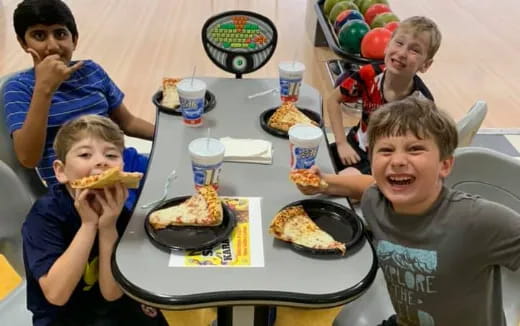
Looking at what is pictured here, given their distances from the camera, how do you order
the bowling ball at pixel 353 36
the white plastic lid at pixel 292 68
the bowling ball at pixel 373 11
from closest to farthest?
1. the white plastic lid at pixel 292 68
2. the bowling ball at pixel 353 36
3. the bowling ball at pixel 373 11

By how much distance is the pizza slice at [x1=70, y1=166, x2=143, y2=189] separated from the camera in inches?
46.8

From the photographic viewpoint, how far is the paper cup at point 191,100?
1675 mm

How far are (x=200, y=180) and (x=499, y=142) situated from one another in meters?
2.50

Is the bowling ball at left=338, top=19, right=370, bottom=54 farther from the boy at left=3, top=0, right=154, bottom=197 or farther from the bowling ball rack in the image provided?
the boy at left=3, top=0, right=154, bottom=197

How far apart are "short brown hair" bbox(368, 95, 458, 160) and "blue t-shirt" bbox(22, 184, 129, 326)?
2.26ft

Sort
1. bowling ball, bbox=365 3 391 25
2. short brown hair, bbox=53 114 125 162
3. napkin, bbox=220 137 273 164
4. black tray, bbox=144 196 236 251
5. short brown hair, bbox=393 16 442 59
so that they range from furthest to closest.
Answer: bowling ball, bbox=365 3 391 25
short brown hair, bbox=393 16 442 59
napkin, bbox=220 137 273 164
short brown hair, bbox=53 114 125 162
black tray, bbox=144 196 236 251

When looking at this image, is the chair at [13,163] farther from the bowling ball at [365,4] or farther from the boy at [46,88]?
the bowling ball at [365,4]

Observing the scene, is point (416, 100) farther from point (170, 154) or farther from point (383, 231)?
point (170, 154)

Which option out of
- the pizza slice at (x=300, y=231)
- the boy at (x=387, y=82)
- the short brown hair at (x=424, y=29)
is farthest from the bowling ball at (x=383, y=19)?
the pizza slice at (x=300, y=231)

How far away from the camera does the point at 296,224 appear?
128 centimetres

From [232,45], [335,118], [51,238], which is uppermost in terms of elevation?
[232,45]

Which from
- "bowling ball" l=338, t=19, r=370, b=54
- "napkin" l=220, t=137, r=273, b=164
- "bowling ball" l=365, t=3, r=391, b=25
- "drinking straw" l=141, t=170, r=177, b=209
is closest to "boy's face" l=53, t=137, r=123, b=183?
"drinking straw" l=141, t=170, r=177, b=209

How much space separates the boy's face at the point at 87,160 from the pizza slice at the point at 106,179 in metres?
0.05

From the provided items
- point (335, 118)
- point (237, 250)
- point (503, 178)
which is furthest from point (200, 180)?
point (335, 118)
